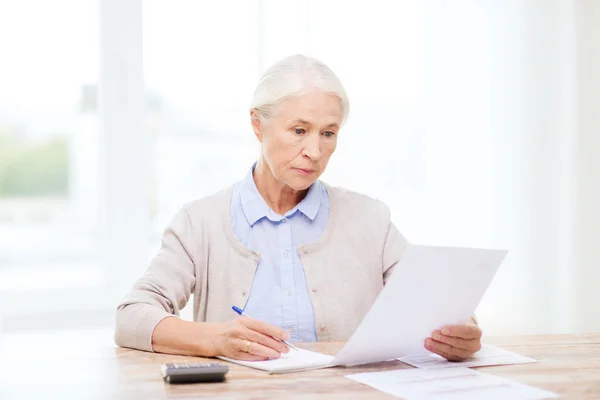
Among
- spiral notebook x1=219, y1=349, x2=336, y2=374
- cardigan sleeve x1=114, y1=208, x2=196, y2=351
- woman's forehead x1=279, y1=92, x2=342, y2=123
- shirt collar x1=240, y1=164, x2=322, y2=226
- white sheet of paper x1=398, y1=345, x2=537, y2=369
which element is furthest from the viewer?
shirt collar x1=240, y1=164, x2=322, y2=226

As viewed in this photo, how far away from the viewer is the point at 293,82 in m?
1.82

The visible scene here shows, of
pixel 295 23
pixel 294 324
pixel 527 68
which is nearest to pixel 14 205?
A: pixel 295 23

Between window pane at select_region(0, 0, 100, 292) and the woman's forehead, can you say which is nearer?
the woman's forehead

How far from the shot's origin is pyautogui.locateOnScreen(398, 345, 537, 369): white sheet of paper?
1448 mm

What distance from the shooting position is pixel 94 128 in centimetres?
303

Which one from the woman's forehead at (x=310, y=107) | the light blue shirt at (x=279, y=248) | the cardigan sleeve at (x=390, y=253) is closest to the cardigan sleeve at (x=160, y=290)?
the light blue shirt at (x=279, y=248)

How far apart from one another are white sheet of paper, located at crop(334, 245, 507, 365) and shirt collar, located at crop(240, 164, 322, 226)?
1.88 ft

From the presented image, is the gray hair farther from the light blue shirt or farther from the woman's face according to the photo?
the light blue shirt

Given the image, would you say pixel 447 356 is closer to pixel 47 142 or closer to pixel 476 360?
pixel 476 360

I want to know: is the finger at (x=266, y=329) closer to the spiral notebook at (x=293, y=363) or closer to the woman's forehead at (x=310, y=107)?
the spiral notebook at (x=293, y=363)

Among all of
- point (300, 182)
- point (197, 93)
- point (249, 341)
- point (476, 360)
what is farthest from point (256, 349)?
point (197, 93)

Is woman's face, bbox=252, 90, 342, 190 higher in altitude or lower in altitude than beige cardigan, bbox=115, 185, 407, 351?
higher

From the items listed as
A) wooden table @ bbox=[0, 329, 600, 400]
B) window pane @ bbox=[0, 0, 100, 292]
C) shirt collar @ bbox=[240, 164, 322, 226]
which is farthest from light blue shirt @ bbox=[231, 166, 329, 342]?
window pane @ bbox=[0, 0, 100, 292]

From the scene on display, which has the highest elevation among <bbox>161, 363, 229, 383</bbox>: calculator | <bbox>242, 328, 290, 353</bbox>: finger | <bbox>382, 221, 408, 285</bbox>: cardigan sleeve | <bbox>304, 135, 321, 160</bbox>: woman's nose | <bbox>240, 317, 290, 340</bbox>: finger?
<bbox>304, 135, 321, 160</bbox>: woman's nose
